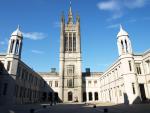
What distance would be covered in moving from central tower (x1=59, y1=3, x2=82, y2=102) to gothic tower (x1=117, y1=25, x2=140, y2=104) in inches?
→ 1051

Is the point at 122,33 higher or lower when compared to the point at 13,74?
higher

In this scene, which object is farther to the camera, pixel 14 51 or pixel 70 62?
pixel 70 62

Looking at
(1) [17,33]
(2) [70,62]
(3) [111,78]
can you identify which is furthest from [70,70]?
(1) [17,33]

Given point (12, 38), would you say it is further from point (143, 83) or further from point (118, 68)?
point (143, 83)

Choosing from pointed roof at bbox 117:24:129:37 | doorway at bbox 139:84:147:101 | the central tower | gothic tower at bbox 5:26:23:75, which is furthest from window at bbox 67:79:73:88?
doorway at bbox 139:84:147:101

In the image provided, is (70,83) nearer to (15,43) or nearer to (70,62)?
(70,62)

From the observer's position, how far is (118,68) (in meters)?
42.4

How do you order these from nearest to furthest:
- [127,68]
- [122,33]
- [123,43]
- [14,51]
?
[127,68] → [14,51] → [123,43] → [122,33]

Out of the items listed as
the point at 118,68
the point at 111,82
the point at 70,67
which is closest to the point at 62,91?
the point at 70,67

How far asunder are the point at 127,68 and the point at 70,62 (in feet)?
105

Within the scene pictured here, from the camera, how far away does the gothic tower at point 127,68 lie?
3550 centimetres

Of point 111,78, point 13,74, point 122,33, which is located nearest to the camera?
point 13,74

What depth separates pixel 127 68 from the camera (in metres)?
37.2

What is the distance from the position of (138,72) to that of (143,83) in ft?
9.12
